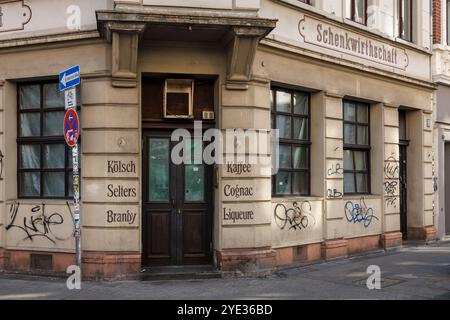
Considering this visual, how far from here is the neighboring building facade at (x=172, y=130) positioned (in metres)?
9.83

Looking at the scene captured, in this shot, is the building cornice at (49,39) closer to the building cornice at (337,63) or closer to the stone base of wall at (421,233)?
the building cornice at (337,63)

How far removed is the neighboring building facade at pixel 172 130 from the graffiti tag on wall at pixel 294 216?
33 millimetres

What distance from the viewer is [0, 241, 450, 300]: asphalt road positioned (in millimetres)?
8750

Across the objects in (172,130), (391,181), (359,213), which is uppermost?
(172,130)

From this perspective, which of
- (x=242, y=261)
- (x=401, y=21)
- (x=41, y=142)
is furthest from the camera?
(x=401, y=21)

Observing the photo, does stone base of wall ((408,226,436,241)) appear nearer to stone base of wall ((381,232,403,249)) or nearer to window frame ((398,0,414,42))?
stone base of wall ((381,232,403,249))

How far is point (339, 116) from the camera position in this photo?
41.4ft

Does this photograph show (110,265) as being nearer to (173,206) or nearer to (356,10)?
(173,206)

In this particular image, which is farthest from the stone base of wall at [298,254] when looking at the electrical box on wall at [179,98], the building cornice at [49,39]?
the building cornice at [49,39]

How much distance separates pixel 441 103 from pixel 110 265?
1109cm

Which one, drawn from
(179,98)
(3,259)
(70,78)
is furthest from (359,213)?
(3,259)

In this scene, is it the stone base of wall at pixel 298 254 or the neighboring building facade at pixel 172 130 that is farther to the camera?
the stone base of wall at pixel 298 254

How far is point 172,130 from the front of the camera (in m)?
10.6
